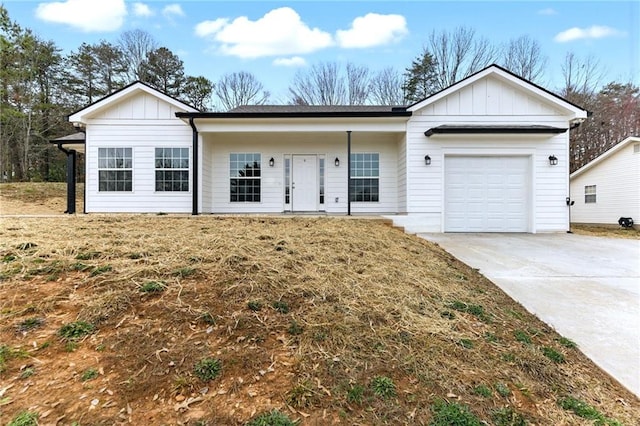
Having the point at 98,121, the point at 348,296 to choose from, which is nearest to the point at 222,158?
the point at 98,121

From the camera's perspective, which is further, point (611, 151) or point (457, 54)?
point (457, 54)

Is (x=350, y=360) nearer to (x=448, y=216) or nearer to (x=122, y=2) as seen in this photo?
(x=448, y=216)

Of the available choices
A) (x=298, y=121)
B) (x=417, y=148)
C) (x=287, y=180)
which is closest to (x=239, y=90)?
(x=287, y=180)

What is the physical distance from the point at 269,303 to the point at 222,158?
8.87 meters

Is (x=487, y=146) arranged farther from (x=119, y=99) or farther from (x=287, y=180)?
(x=119, y=99)

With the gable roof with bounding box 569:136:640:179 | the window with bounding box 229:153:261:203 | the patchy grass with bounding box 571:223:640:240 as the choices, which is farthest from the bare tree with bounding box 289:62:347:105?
the patchy grass with bounding box 571:223:640:240

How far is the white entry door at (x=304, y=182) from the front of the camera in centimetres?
1087

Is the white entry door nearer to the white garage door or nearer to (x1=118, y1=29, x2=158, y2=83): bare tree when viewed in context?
the white garage door

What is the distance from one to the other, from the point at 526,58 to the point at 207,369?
27.8 m

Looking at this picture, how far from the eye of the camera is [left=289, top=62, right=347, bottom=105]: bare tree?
23.7 metres

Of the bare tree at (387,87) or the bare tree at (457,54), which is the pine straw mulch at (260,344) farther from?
the bare tree at (457,54)

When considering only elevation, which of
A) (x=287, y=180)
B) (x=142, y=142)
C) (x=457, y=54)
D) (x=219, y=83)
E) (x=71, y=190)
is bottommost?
(x=71, y=190)

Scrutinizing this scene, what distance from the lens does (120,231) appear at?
200 inches

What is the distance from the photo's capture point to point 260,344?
7.66 feet
